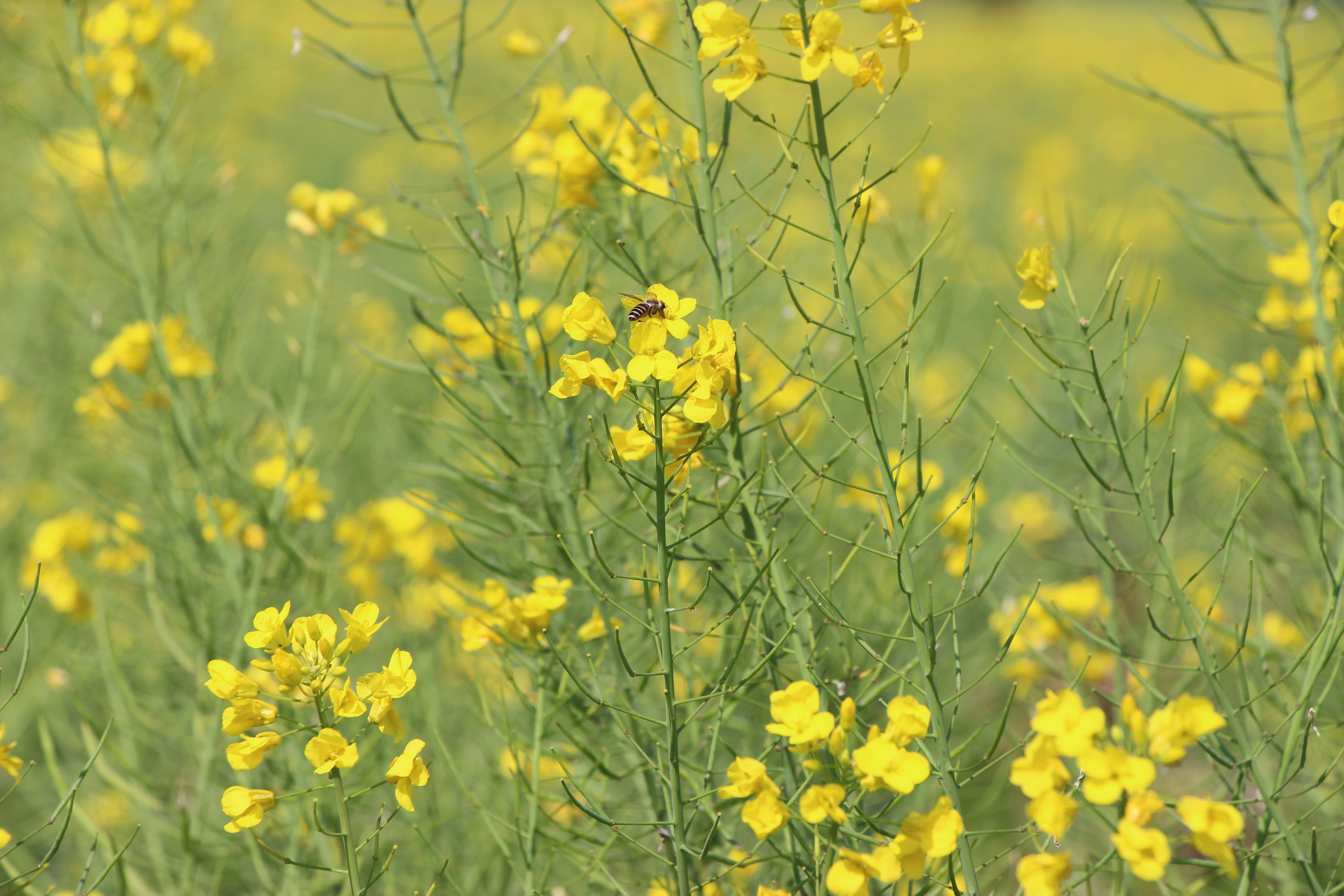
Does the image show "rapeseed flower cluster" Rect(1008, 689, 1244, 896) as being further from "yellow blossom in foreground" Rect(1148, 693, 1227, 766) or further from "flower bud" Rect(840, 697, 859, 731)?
"flower bud" Rect(840, 697, 859, 731)

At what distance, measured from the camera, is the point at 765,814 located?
0.80 m

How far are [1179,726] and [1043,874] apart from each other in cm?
17

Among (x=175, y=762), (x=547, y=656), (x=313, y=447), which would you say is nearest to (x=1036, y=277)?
(x=547, y=656)

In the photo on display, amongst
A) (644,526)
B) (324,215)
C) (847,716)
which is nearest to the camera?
(847,716)

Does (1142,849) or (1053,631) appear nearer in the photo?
(1142,849)

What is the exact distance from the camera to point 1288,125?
137 cm

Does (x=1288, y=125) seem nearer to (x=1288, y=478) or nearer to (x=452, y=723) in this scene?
(x=1288, y=478)

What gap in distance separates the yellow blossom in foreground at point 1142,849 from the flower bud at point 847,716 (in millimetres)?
220

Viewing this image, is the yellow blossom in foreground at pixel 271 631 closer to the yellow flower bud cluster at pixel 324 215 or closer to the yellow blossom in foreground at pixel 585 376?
the yellow blossom in foreground at pixel 585 376

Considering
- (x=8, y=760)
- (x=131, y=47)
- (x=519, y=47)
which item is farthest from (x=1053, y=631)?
(x=131, y=47)

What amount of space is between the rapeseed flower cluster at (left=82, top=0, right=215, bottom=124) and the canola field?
0.5 inches

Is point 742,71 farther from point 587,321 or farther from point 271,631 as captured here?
point 271,631

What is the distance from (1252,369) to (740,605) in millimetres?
1153

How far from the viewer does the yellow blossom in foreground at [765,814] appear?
0.80 m
